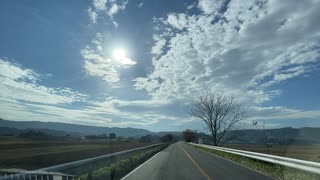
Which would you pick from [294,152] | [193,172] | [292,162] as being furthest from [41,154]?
[294,152]

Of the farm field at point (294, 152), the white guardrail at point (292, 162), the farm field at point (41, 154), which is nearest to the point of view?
the white guardrail at point (292, 162)

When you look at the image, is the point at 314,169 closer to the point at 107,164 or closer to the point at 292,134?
the point at 107,164

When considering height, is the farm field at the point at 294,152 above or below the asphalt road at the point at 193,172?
above

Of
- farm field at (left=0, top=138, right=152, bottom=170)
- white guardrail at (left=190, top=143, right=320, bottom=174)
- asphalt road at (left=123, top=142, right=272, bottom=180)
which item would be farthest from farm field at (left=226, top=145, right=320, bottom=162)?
farm field at (left=0, top=138, right=152, bottom=170)

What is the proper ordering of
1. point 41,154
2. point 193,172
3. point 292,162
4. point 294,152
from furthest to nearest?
point 294,152
point 41,154
point 193,172
point 292,162

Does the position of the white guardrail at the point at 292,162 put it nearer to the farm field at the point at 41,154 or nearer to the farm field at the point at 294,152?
the farm field at the point at 294,152

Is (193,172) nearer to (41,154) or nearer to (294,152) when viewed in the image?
(41,154)

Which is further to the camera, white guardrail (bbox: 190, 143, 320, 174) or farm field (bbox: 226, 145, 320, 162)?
farm field (bbox: 226, 145, 320, 162)

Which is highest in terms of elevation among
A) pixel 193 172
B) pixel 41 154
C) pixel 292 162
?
pixel 41 154

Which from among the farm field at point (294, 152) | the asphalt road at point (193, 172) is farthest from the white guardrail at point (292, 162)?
the farm field at point (294, 152)

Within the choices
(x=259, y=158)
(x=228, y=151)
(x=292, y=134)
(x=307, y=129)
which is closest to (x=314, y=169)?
(x=259, y=158)

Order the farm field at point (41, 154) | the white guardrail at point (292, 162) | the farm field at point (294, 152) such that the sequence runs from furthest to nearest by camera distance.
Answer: the farm field at point (294, 152) → the farm field at point (41, 154) → the white guardrail at point (292, 162)

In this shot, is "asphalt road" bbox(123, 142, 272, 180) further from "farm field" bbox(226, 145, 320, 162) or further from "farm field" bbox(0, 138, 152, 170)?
"farm field" bbox(226, 145, 320, 162)

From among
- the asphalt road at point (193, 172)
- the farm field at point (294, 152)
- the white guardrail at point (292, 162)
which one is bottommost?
the asphalt road at point (193, 172)
